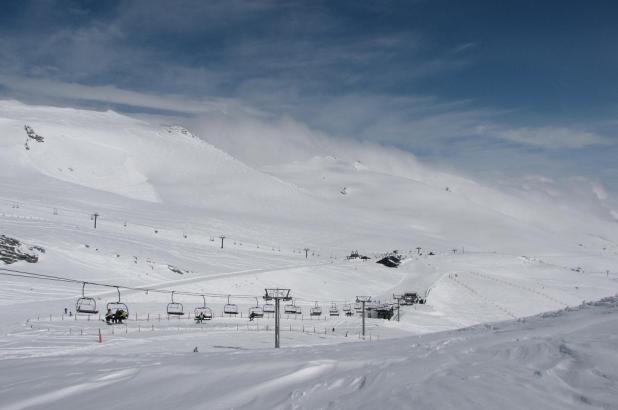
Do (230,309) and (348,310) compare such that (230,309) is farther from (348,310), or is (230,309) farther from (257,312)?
(348,310)

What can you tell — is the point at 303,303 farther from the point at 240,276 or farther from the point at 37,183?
the point at 37,183

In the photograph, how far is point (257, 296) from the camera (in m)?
62.8

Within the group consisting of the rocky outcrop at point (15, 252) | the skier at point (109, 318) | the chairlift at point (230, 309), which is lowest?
the skier at point (109, 318)

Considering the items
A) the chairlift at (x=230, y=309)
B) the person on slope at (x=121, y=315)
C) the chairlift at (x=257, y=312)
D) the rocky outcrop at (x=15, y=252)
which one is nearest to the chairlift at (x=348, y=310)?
the chairlift at (x=257, y=312)

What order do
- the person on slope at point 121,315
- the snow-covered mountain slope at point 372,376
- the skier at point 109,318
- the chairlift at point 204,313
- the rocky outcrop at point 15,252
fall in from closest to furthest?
the snow-covered mountain slope at point 372,376, the person on slope at point 121,315, the skier at point 109,318, the chairlift at point 204,313, the rocky outcrop at point 15,252

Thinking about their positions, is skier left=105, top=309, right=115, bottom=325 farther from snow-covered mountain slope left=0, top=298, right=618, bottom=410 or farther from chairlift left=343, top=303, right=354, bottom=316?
snow-covered mountain slope left=0, top=298, right=618, bottom=410

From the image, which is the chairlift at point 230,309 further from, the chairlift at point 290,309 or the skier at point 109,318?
the skier at point 109,318

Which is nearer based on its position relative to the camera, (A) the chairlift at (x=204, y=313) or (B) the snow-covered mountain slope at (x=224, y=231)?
(A) the chairlift at (x=204, y=313)

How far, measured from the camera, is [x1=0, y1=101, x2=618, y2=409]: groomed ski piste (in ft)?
29.4

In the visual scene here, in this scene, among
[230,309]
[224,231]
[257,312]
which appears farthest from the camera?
[224,231]

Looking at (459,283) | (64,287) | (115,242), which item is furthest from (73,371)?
(459,283)

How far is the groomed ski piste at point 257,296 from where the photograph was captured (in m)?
8.97

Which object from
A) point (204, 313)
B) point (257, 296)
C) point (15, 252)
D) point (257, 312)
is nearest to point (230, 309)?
point (257, 312)

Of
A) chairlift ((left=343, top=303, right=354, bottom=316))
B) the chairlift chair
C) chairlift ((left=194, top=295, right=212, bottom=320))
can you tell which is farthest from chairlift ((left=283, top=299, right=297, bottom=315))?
chairlift ((left=194, top=295, right=212, bottom=320))
